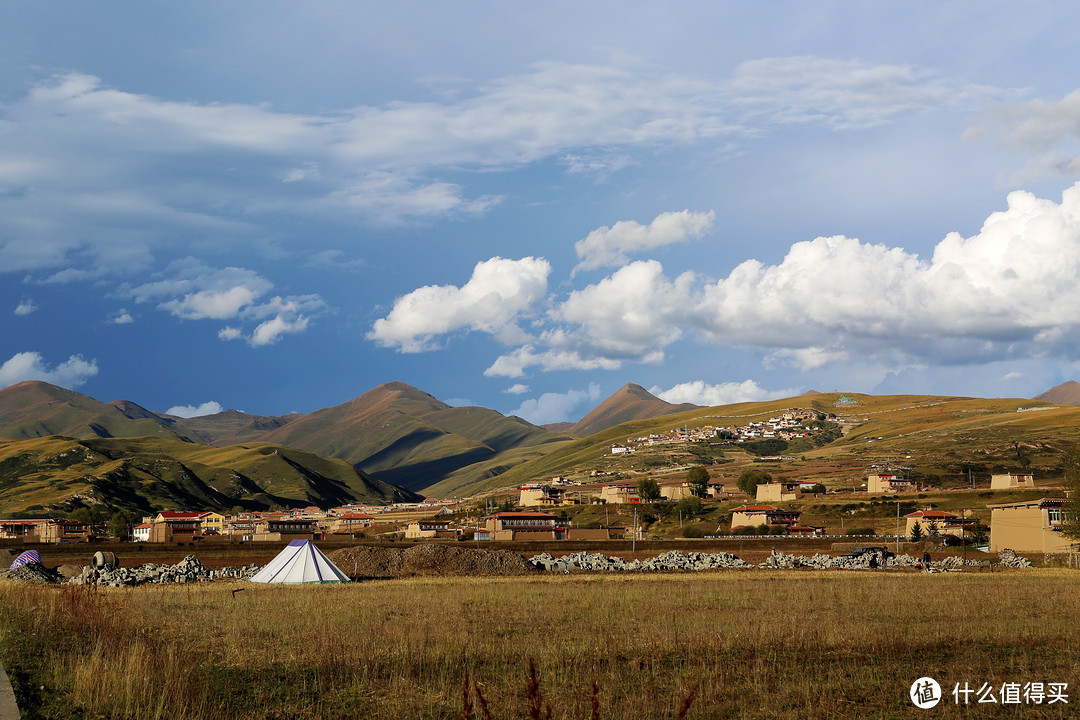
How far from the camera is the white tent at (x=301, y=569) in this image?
1935 inches

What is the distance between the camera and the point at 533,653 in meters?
20.1

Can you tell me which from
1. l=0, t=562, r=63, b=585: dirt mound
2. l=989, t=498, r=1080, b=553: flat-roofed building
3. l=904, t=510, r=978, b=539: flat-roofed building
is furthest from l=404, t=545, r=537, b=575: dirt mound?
l=904, t=510, r=978, b=539: flat-roofed building

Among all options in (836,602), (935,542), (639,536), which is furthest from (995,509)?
(836,602)

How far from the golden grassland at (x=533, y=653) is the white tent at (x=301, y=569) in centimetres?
→ 1354

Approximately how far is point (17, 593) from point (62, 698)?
63.6ft

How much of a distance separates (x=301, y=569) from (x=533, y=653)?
107ft

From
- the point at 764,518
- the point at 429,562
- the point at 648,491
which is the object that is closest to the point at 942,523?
the point at 764,518

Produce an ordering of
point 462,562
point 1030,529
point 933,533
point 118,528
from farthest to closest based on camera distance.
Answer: point 118,528 < point 933,533 < point 1030,529 < point 462,562

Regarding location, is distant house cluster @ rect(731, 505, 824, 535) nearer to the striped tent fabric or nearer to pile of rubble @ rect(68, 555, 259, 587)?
pile of rubble @ rect(68, 555, 259, 587)

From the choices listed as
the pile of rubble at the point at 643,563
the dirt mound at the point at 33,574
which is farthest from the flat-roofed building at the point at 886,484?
the dirt mound at the point at 33,574

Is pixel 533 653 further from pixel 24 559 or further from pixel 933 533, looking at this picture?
pixel 933 533

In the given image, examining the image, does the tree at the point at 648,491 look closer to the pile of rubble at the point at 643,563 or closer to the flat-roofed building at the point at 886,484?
the flat-roofed building at the point at 886,484

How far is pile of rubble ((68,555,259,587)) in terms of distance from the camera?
50844 mm

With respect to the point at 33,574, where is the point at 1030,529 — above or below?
below
